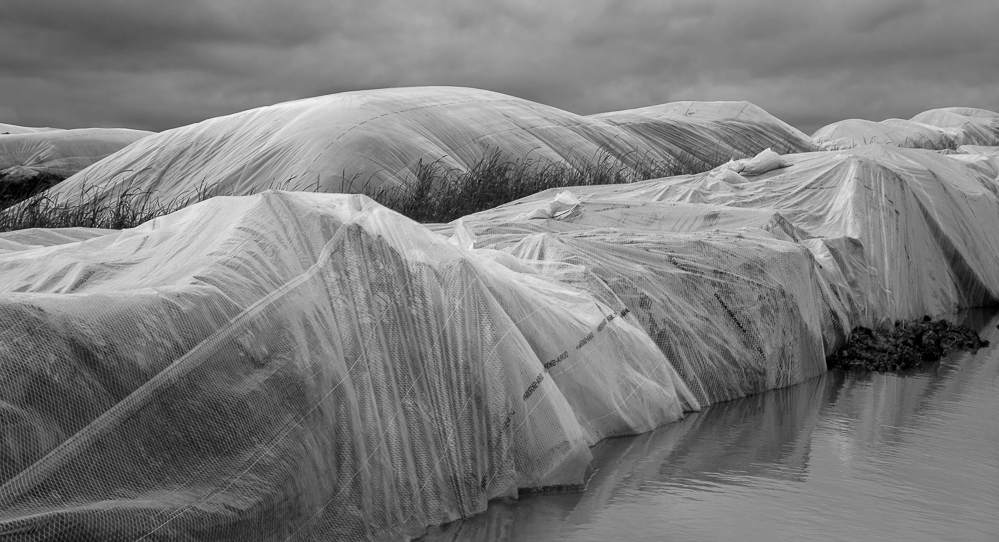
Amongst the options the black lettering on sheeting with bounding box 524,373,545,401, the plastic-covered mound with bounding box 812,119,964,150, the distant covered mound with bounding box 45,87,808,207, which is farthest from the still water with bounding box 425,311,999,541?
the plastic-covered mound with bounding box 812,119,964,150

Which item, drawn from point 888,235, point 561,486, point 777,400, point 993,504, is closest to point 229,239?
point 561,486

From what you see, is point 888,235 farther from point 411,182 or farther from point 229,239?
point 229,239

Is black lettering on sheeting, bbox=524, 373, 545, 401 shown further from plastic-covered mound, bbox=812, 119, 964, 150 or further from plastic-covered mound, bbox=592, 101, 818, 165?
plastic-covered mound, bbox=812, 119, 964, 150

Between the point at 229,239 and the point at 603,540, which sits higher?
the point at 229,239

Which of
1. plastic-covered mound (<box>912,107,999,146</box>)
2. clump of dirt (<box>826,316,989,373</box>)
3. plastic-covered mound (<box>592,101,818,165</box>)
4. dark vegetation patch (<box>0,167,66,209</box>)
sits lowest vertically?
clump of dirt (<box>826,316,989,373</box>)

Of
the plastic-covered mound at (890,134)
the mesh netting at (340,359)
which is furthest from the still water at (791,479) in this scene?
the plastic-covered mound at (890,134)

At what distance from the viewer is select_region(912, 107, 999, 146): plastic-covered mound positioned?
23281mm

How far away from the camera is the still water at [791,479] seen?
10.4 ft

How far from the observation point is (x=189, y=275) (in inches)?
110

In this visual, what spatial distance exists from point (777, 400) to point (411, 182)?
434 cm

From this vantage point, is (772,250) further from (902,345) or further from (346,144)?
(346,144)

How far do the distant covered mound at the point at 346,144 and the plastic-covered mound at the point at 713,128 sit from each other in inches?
91.0

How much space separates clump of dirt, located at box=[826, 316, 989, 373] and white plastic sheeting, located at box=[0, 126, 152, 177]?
928cm

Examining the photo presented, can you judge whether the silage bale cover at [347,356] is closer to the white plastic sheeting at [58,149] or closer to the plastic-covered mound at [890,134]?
the white plastic sheeting at [58,149]
